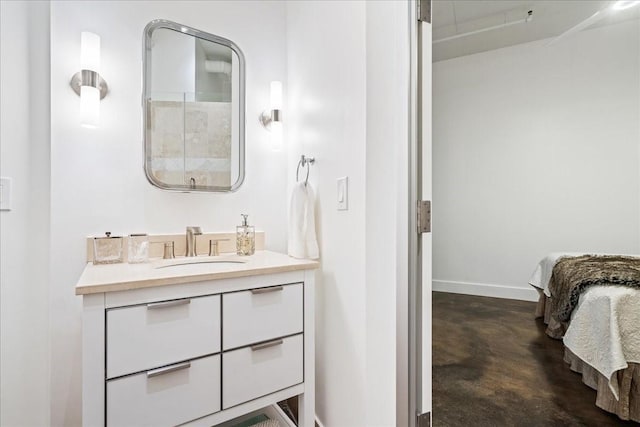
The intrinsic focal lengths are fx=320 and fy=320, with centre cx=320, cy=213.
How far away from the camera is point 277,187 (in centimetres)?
193

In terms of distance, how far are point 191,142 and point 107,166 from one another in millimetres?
395

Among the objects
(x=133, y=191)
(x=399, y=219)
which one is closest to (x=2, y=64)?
(x=133, y=191)

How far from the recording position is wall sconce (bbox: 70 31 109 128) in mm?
1337

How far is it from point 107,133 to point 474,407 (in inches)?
91.4

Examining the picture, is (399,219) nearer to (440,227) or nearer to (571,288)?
(571,288)

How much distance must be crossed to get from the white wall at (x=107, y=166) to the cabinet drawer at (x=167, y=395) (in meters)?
0.57

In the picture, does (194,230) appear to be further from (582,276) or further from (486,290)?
(486,290)

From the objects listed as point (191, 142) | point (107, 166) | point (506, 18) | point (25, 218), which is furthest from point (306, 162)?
point (506, 18)

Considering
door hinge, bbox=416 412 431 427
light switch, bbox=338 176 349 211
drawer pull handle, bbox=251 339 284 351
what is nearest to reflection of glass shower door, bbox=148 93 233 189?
light switch, bbox=338 176 349 211

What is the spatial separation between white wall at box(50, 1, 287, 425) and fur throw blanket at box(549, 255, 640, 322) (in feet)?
6.69

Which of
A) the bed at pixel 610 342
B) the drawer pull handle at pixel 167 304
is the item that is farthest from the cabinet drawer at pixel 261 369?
the bed at pixel 610 342

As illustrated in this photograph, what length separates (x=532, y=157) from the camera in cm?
369

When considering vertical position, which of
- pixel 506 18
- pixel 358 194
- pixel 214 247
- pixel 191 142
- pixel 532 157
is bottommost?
pixel 214 247

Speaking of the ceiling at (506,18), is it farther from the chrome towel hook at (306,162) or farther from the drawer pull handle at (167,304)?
the drawer pull handle at (167,304)
